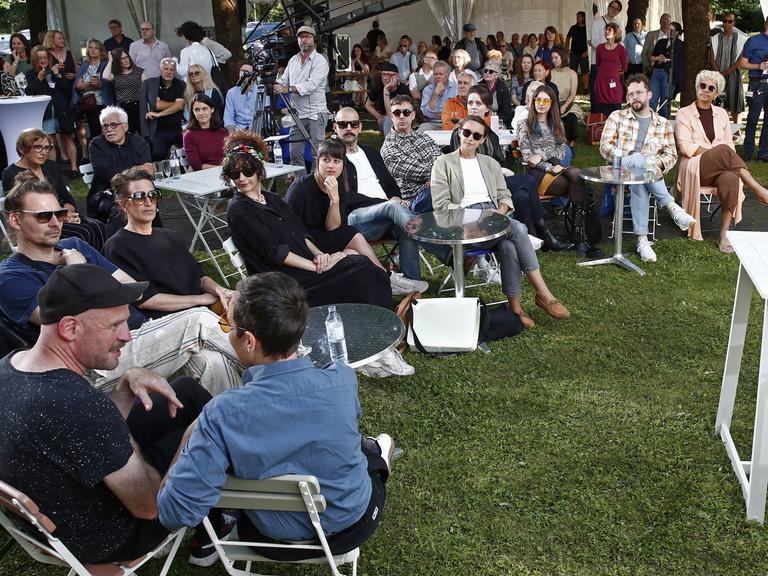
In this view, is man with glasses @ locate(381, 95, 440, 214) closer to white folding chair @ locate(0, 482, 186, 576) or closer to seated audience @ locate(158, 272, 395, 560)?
seated audience @ locate(158, 272, 395, 560)

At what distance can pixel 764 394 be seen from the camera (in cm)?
283

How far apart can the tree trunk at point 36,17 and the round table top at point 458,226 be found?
38.8ft

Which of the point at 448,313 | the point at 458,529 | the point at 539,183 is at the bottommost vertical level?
the point at 458,529

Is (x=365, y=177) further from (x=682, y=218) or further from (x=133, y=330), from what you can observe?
(x=133, y=330)

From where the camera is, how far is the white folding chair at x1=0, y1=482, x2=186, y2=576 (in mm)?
1998

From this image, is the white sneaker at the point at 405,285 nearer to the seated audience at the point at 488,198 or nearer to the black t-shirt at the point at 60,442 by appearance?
the seated audience at the point at 488,198

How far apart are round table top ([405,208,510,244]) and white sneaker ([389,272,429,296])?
1.57 feet

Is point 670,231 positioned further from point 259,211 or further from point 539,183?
point 259,211

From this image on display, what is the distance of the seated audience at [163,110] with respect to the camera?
8680 millimetres

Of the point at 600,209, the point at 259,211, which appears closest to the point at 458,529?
the point at 259,211

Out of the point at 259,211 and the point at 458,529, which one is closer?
the point at 458,529

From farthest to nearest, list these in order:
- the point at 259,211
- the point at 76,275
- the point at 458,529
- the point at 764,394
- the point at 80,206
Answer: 1. the point at 80,206
2. the point at 259,211
3. the point at 458,529
4. the point at 764,394
5. the point at 76,275

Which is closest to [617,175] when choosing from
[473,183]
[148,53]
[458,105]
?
[473,183]

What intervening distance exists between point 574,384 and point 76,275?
275cm
